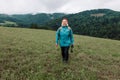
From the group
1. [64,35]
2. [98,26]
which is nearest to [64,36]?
[64,35]

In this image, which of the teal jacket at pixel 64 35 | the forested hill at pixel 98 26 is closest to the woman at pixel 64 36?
the teal jacket at pixel 64 35

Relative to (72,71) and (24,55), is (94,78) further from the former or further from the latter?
(24,55)

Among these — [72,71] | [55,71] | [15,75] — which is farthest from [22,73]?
[72,71]

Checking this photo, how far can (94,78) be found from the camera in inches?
357

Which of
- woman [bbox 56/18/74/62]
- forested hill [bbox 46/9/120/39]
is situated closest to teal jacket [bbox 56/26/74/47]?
Answer: woman [bbox 56/18/74/62]

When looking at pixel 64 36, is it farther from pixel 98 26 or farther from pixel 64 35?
pixel 98 26

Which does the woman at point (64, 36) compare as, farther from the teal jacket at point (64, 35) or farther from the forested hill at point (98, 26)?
the forested hill at point (98, 26)

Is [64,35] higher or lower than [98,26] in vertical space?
higher

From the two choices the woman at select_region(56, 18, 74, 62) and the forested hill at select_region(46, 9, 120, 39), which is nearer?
the woman at select_region(56, 18, 74, 62)

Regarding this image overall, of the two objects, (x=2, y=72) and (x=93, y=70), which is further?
(x=93, y=70)

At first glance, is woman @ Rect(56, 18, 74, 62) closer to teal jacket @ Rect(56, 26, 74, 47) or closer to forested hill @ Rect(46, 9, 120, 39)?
teal jacket @ Rect(56, 26, 74, 47)

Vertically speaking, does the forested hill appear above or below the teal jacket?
below

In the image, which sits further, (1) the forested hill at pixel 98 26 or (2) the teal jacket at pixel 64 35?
(1) the forested hill at pixel 98 26

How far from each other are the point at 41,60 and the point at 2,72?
9.43ft
